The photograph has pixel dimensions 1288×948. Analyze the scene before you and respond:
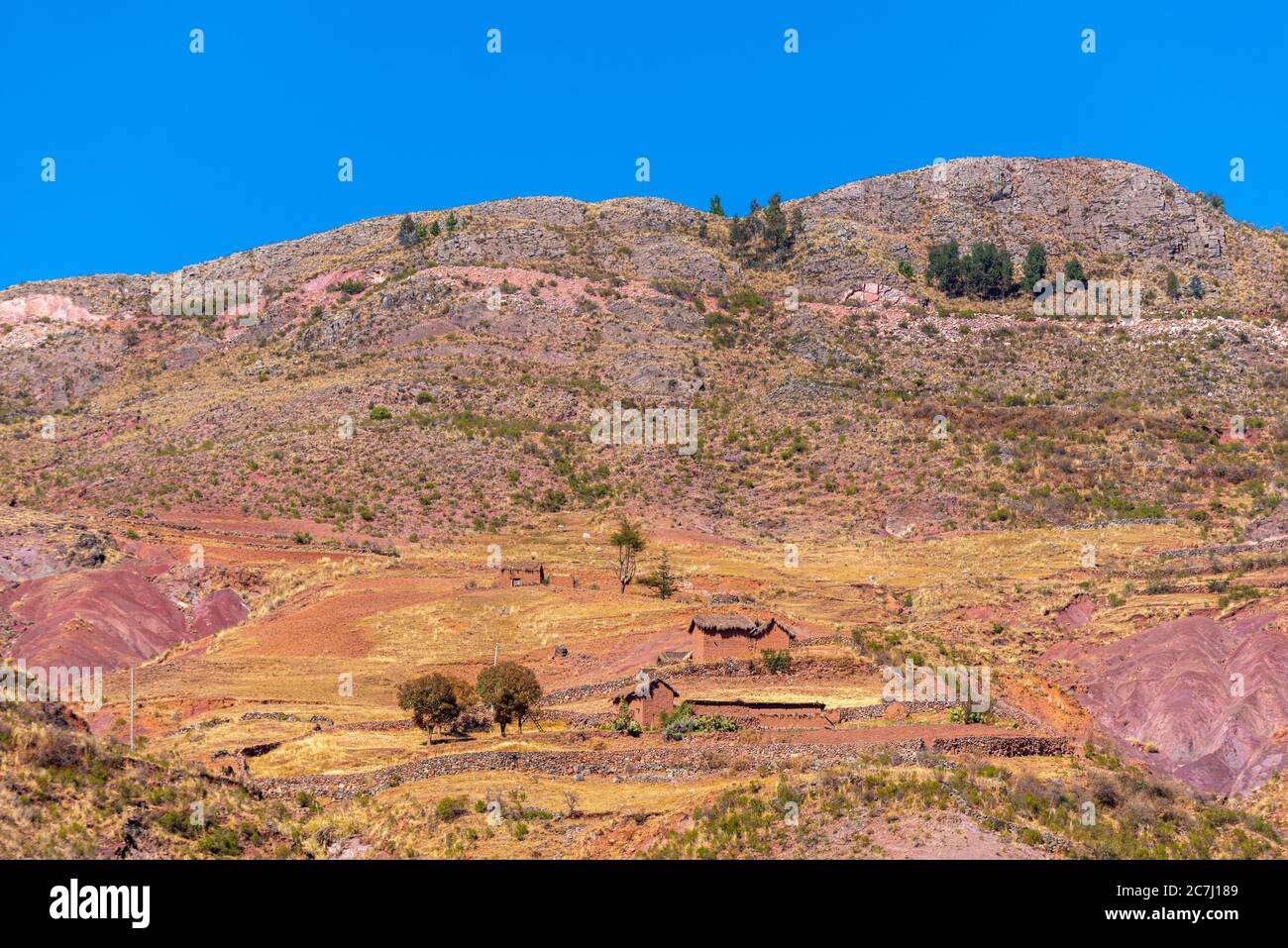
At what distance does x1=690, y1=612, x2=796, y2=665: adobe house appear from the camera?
41.0 m

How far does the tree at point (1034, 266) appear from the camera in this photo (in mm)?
109125

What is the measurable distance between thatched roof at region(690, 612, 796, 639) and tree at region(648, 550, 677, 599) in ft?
47.1

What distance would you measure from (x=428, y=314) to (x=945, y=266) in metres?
38.4

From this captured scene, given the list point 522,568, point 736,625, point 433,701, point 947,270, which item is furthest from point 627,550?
point 947,270

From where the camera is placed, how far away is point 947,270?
110500 millimetres

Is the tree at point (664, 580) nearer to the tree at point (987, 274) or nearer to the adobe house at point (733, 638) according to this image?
the adobe house at point (733, 638)

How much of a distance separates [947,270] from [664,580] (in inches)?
2302

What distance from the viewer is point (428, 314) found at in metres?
100

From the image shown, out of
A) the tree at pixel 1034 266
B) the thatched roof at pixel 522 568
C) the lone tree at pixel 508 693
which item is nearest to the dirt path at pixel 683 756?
the lone tree at pixel 508 693

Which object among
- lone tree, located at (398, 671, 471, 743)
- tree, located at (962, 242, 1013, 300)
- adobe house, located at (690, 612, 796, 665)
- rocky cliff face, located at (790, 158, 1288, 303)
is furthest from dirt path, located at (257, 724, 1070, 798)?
rocky cliff face, located at (790, 158, 1288, 303)

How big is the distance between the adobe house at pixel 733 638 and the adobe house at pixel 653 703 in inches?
155
